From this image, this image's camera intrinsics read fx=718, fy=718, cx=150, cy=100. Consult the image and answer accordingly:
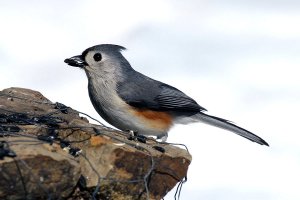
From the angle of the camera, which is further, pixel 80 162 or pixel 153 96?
pixel 153 96

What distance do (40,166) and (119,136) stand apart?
4.42ft

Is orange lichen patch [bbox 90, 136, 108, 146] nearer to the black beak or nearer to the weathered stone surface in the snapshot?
the weathered stone surface

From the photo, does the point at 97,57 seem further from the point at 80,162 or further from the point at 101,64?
the point at 80,162

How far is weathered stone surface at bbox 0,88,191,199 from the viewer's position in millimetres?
5770

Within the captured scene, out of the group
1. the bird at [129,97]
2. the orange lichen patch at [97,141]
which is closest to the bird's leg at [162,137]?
the bird at [129,97]

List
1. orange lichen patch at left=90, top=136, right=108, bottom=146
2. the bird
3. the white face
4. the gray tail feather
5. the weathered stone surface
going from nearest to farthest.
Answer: the weathered stone surface
orange lichen patch at left=90, top=136, right=108, bottom=146
the bird
the white face
the gray tail feather

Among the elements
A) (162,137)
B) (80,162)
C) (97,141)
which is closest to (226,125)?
→ (162,137)

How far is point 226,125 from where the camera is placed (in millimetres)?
8812

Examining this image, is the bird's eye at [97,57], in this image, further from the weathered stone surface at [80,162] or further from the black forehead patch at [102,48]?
the weathered stone surface at [80,162]

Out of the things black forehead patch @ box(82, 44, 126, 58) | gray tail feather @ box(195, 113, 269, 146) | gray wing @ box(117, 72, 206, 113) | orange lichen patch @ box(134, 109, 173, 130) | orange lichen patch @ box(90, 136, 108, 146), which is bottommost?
orange lichen patch @ box(90, 136, 108, 146)

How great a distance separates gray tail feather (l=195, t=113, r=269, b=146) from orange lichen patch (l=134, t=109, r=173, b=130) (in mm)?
581

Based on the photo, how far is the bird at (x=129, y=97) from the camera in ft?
26.3

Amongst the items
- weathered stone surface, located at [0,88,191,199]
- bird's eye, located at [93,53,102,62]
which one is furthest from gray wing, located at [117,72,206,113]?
weathered stone surface, located at [0,88,191,199]

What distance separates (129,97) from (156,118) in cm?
41
